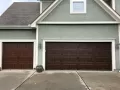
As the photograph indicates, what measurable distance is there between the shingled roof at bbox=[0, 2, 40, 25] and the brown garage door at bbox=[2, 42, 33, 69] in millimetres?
2108

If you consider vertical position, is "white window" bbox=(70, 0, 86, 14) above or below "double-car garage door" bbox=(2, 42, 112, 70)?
above

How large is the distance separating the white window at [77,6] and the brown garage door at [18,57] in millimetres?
4712

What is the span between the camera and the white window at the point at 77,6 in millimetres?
14449

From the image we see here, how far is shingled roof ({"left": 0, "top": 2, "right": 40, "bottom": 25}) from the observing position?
610 inches

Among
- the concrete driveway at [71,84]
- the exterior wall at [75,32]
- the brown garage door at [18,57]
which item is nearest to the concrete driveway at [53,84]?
the concrete driveway at [71,84]

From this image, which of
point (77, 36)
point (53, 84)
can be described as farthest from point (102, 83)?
point (77, 36)

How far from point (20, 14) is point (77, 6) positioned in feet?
18.1

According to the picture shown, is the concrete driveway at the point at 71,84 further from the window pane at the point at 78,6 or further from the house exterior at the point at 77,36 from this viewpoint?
the window pane at the point at 78,6

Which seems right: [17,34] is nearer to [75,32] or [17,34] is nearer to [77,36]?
[75,32]

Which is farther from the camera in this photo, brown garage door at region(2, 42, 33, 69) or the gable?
brown garage door at region(2, 42, 33, 69)

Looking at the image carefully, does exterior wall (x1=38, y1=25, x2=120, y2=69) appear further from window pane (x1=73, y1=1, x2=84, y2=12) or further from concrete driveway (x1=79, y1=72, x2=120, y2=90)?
concrete driveway (x1=79, y1=72, x2=120, y2=90)

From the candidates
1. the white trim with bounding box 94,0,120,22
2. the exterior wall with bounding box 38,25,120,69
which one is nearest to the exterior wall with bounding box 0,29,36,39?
the exterior wall with bounding box 38,25,120,69

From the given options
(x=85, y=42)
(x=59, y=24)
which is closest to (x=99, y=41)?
(x=85, y=42)

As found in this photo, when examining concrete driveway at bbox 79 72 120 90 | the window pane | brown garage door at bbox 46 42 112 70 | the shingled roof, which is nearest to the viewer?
concrete driveway at bbox 79 72 120 90
